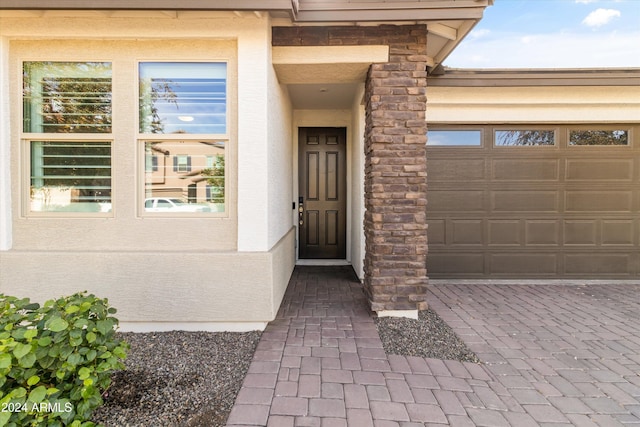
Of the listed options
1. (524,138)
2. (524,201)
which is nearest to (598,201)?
(524,201)

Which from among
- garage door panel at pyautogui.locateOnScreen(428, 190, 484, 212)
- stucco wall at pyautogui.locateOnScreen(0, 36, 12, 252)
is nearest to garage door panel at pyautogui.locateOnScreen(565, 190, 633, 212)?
garage door panel at pyautogui.locateOnScreen(428, 190, 484, 212)

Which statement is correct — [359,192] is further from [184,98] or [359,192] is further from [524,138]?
[524,138]

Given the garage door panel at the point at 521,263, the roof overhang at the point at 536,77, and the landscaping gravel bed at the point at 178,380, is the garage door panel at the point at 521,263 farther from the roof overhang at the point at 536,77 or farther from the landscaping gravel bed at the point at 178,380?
the landscaping gravel bed at the point at 178,380

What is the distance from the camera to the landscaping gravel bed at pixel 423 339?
2.55m

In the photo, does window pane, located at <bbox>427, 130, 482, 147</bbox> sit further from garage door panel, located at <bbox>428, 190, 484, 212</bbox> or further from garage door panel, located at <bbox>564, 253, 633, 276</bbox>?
garage door panel, located at <bbox>564, 253, 633, 276</bbox>

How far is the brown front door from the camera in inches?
223

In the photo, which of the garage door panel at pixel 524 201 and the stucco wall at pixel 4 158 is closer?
the stucco wall at pixel 4 158

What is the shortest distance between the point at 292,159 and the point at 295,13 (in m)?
2.75

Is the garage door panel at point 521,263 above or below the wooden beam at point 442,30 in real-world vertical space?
below

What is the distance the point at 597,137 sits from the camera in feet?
15.4

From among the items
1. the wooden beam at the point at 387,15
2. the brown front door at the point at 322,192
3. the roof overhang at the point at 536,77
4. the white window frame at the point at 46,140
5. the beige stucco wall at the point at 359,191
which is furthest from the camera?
the brown front door at the point at 322,192

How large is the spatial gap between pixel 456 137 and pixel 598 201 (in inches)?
94.2

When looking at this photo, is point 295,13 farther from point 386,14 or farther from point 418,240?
point 418,240

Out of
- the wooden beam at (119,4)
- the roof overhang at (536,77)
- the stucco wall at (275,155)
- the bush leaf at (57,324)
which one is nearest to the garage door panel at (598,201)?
the roof overhang at (536,77)
